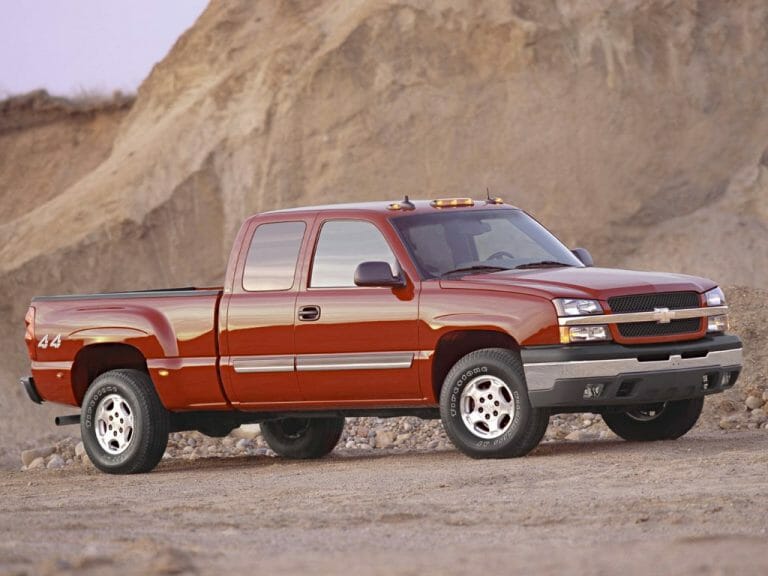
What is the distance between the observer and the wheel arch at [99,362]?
12.6 meters

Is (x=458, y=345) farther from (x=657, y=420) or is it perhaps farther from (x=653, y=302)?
(x=657, y=420)

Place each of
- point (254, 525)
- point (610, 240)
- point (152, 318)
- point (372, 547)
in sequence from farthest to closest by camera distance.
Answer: point (610, 240) < point (152, 318) < point (254, 525) < point (372, 547)

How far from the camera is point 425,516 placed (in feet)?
27.1

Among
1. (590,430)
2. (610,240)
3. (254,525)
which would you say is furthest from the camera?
(610,240)

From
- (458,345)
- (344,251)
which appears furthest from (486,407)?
(344,251)

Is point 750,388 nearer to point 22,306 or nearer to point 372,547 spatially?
point 372,547

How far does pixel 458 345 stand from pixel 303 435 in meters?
2.74

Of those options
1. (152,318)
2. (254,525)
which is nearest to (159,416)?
(152,318)

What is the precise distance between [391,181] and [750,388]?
1448 cm

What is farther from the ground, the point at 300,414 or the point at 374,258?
the point at 374,258

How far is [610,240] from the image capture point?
2917cm

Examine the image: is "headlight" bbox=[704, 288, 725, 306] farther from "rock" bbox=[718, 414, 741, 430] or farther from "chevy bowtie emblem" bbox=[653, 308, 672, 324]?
"rock" bbox=[718, 414, 741, 430]

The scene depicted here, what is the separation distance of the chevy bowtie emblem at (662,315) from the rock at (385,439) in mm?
5731

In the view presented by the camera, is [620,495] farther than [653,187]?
No
